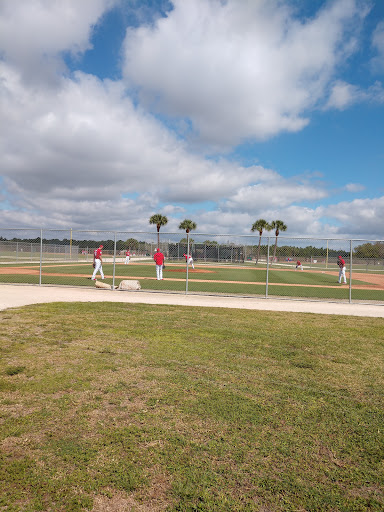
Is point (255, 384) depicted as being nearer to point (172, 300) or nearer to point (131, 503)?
point (131, 503)

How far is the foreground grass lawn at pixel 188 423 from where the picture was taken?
7.89ft

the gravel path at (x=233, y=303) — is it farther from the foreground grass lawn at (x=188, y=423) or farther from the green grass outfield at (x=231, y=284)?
the foreground grass lawn at (x=188, y=423)

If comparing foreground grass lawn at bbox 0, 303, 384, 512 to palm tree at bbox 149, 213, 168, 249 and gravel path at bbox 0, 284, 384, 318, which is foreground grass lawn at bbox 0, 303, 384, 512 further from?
palm tree at bbox 149, 213, 168, 249

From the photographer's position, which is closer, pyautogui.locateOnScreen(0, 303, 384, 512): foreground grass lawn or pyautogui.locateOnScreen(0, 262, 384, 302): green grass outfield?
pyautogui.locateOnScreen(0, 303, 384, 512): foreground grass lawn

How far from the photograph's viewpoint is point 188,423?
3330mm

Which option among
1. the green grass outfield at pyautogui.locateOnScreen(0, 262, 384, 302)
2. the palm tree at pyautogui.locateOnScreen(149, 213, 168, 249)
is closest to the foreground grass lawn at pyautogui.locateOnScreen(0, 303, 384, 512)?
the green grass outfield at pyautogui.locateOnScreen(0, 262, 384, 302)

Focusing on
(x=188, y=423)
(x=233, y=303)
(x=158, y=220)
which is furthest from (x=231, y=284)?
(x=158, y=220)

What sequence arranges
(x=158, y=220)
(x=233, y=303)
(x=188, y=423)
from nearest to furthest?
(x=188, y=423) < (x=233, y=303) < (x=158, y=220)

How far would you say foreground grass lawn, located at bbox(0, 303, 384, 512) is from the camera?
2.41 meters

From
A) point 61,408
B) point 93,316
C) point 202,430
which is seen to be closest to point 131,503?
point 202,430

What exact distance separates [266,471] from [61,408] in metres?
2.18

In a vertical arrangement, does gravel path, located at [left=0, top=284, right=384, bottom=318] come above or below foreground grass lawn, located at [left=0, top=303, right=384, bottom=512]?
below

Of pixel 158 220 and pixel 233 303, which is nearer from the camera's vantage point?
pixel 233 303

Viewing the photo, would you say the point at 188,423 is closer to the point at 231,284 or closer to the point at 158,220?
the point at 231,284
